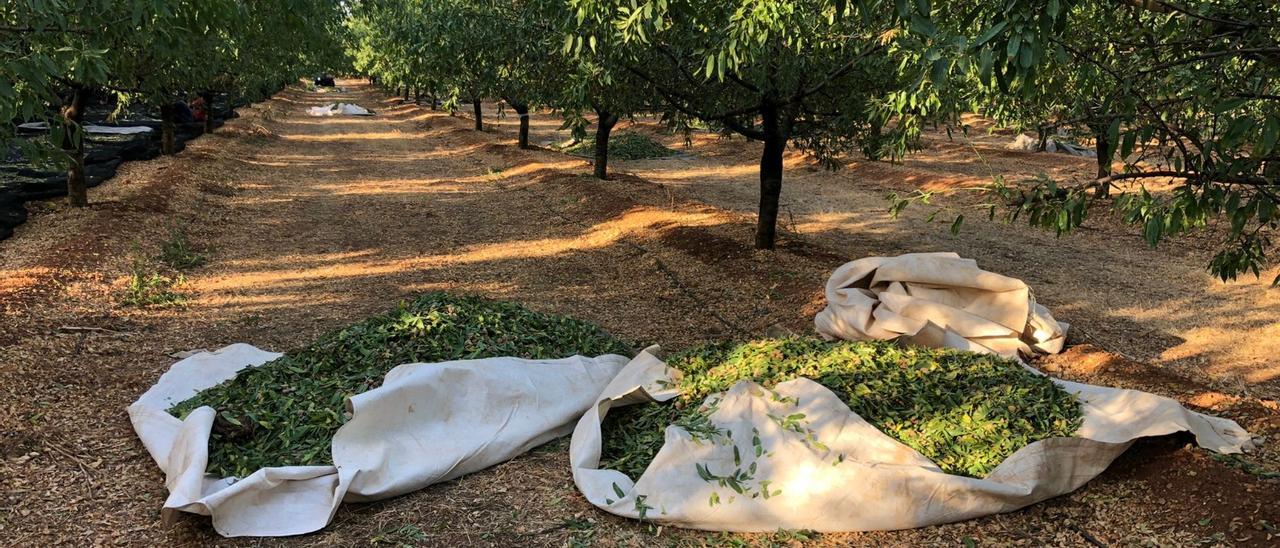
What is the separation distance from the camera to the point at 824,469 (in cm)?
353

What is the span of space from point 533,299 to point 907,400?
421 centimetres

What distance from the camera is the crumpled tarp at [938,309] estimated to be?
5527 millimetres

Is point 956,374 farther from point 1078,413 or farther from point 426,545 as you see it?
point 426,545

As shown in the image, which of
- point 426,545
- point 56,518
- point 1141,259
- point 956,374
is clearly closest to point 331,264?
point 56,518

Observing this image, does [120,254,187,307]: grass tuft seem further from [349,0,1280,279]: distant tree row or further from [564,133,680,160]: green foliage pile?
[564,133,680,160]: green foliage pile

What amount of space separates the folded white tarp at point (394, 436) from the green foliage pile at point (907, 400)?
17.0 inches

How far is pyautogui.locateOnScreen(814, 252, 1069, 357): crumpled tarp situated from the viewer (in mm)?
5527

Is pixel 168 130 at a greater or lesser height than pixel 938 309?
greater

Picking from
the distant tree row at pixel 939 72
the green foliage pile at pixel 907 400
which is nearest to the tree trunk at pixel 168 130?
the distant tree row at pixel 939 72

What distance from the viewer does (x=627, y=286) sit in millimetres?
8133

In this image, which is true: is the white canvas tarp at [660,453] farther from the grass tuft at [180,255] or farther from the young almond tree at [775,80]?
the grass tuft at [180,255]

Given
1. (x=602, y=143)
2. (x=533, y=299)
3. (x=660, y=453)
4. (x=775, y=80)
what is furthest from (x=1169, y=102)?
(x=602, y=143)

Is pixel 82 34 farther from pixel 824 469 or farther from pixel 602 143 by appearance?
pixel 602 143

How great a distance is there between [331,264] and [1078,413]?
7461mm
